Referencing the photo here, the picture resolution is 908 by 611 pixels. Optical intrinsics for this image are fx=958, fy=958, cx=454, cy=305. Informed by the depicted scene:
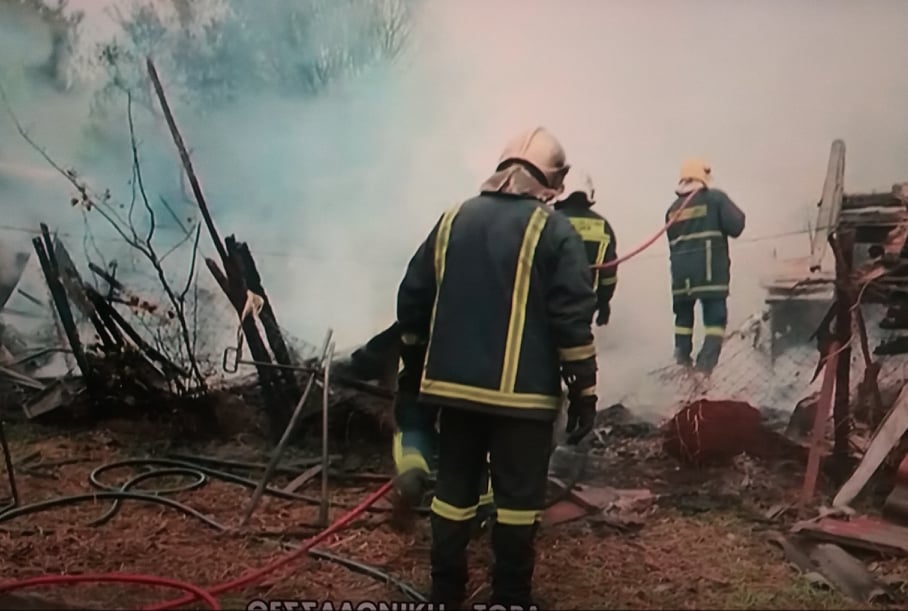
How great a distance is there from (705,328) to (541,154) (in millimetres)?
984

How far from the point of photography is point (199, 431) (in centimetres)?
351

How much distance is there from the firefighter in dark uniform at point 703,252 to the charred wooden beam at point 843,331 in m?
0.35

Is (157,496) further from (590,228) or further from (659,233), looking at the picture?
(659,233)

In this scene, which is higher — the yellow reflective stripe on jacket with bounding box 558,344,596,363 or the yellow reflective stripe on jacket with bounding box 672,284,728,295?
the yellow reflective stripe on jacket with bounding box 672,284,728,295

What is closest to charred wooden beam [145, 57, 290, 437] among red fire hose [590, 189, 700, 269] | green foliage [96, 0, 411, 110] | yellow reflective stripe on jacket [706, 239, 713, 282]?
green foliage [96, 0, 411, 110]

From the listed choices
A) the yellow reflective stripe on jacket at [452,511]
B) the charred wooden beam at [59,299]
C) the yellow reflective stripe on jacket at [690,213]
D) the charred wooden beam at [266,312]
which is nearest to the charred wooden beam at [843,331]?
the yellow reflective stripe on jacket at [690,213]

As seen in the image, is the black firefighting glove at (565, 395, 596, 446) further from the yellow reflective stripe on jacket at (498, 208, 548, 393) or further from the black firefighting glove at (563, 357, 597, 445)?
the yellow reflective stripe on jacket at (498, 208, 548, 393)

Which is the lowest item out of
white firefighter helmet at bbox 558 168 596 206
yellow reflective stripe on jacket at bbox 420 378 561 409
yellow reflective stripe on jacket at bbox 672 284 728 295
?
yellow reflective stripe on jacket at bbox 420 378 561 409

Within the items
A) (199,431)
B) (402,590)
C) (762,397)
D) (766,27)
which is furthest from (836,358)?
(199,431)

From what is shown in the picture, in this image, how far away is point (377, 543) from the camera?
313 centimetres

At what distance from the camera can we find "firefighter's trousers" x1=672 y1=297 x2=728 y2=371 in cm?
329

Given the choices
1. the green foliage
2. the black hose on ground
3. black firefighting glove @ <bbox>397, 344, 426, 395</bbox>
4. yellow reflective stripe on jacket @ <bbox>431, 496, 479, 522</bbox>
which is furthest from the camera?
the green foliage

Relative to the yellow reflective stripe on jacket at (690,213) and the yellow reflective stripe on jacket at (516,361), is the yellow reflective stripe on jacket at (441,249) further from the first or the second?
the yellow reflective stripe on jacket at (690,213)

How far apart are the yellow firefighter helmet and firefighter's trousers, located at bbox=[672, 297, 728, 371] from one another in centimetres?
41
